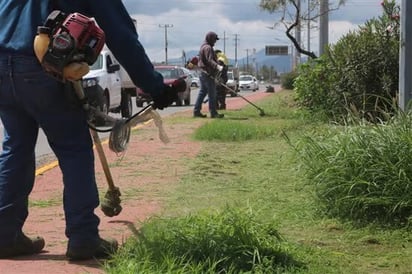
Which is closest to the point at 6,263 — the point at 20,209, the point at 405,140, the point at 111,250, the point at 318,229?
the point at 20,209

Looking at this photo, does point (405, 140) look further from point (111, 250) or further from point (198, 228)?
point (111, 250)

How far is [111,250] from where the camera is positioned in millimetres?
4238

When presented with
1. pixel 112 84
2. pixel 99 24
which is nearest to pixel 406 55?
pixel 99 24

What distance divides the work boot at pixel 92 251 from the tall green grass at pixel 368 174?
183 cm

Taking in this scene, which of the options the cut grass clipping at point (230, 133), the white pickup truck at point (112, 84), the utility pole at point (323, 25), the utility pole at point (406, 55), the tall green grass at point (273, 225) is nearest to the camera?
the tall green grass at point (273, 225)

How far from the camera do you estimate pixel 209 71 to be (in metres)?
15.2

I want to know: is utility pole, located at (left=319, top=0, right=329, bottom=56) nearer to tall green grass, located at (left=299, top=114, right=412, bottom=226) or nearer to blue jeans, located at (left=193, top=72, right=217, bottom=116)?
blue jeans, located at (left=193, top=72, right=217, bottom=116)

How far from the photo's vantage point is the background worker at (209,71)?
49.9 feet

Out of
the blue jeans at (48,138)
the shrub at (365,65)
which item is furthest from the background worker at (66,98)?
the shrub at (365,65)

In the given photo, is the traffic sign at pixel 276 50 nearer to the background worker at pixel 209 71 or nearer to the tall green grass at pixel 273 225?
the background worker at pixel 209 71

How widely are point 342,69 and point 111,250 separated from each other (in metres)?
7.61

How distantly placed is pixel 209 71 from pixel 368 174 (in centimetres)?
1028

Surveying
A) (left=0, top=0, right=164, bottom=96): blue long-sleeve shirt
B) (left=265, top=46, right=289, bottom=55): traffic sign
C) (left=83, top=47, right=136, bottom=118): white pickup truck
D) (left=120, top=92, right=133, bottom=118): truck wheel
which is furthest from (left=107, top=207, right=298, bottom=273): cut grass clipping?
(left=265, top=46, right=289, bottom=55): traffic sign

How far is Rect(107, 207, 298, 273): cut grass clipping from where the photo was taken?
3.75 metres
